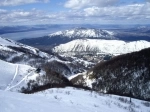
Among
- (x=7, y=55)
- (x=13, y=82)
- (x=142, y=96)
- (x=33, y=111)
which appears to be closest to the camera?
(x=33, y=111)

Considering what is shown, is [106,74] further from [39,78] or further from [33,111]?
[33,111]

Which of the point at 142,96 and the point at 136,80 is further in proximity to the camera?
the point at 136,80

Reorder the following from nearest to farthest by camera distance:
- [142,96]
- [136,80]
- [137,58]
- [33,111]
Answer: [33,111] < [142,96] < [136,80] < [137,58]

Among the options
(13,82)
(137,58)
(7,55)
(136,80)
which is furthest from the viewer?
(7,55)

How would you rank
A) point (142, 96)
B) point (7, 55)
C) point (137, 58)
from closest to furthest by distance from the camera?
point (142, 96) < point (137, 58) < point (7, 55)

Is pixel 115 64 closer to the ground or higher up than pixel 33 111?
closer to the ground

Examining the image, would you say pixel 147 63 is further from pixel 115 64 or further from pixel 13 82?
pixel 13 82

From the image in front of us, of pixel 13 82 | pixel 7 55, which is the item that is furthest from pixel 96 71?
pixel 7 55

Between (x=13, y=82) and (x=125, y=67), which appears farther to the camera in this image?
(x=13, y=82)

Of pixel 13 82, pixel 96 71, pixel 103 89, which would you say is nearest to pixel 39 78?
pixel 13 82
